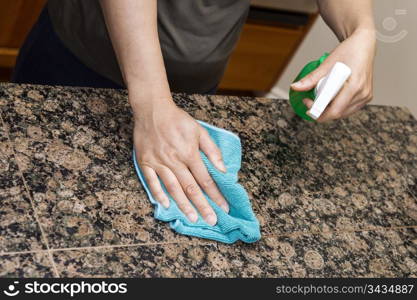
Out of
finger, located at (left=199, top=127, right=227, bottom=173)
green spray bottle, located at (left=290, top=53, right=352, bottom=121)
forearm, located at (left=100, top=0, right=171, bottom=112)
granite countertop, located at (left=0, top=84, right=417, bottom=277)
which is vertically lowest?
granite countertop, located at (left=0, top=84, right=417, bottom=277)

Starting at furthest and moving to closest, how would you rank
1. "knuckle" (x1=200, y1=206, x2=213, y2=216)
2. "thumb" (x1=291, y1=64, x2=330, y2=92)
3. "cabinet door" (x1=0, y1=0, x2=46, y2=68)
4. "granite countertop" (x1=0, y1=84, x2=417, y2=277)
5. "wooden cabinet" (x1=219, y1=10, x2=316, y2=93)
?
"wooden cabinet" (x1=219, y1=10, x2=316, y2=93) < "cabinet door" (x1=0, y1=0, x2=46, y2=68) < "thumb" (x1=291, y1=64, x2=330, y2=92) < "knuckle" (x1=200, y1=206, x2=213, y2=216) < "granite countertop" (x1=0, y1=84, x2=417, y2=277)

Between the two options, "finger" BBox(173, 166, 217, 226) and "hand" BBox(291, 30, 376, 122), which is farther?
"hand" BBox(291, 30, 376, 122)

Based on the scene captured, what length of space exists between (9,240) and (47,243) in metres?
0.05

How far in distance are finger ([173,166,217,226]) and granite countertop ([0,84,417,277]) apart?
0.04m

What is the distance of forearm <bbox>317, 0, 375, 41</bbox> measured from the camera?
1.30m

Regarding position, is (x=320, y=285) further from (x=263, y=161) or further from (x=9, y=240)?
(x=9, y=240)

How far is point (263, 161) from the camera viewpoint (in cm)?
118

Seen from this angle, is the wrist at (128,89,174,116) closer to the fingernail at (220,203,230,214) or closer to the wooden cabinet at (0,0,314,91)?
the fingernail at (220,203,230,214)

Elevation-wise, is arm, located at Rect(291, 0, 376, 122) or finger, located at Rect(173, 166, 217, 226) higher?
arm, located at Rect(291, 0, 376, 122)

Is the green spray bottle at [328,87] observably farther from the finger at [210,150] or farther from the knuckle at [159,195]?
the knuckle at [159,195]

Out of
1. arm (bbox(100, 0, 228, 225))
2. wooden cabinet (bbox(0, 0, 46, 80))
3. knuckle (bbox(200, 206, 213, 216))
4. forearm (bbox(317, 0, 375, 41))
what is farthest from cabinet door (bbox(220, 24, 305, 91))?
knuckle (bbox(200, 206, 213, 216))

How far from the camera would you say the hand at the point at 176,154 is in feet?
3.39

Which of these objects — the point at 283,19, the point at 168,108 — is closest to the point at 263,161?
the point at 168,108

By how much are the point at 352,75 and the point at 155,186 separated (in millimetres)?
430
